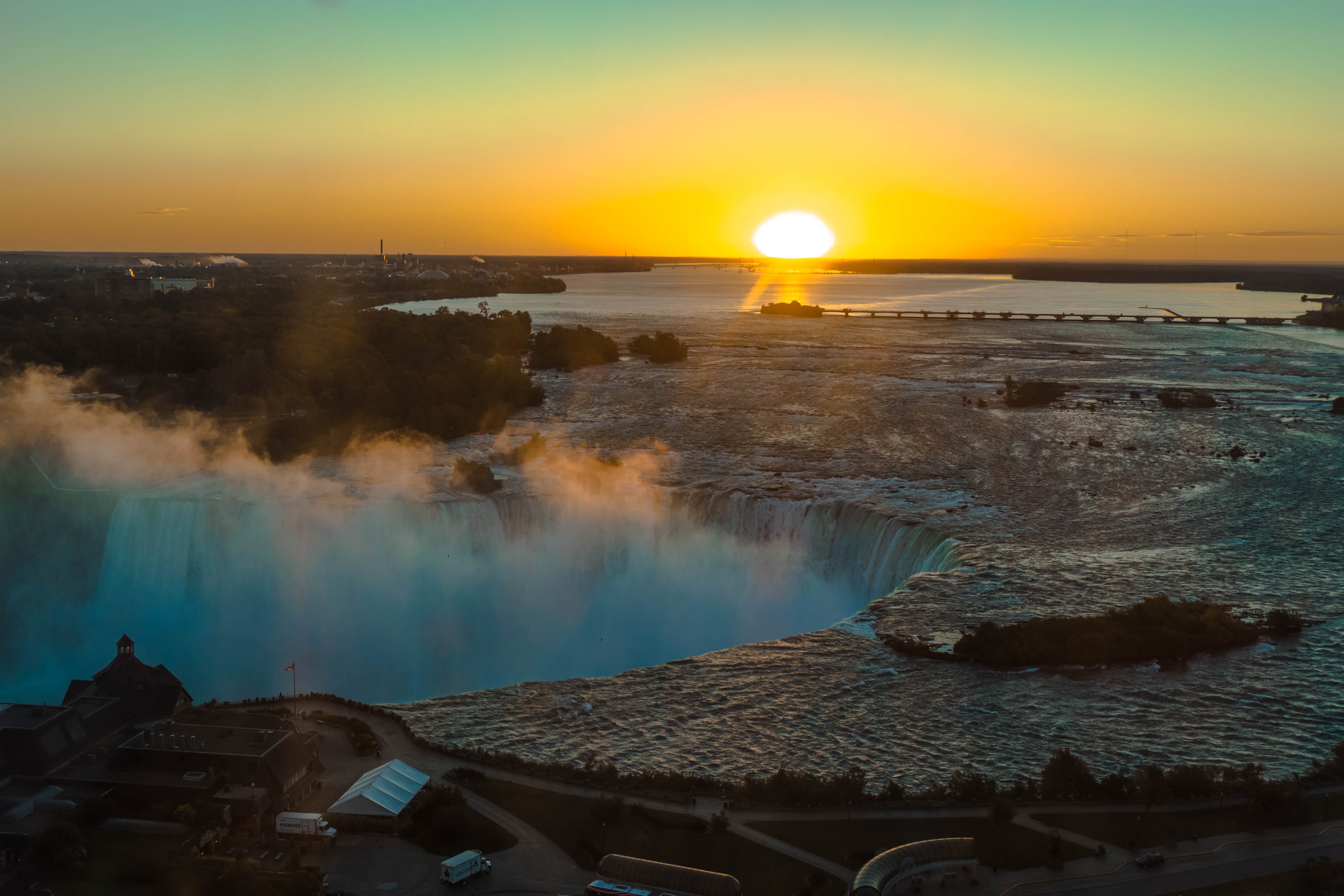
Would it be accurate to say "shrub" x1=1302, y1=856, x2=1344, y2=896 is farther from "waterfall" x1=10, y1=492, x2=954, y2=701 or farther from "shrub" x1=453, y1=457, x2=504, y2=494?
"shrub" x1=453, y1=457, x2=504, y2=494

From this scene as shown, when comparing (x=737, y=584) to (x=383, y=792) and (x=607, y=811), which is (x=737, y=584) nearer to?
(x=607, y=811)

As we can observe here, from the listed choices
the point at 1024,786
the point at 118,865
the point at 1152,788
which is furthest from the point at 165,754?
the point at 1152,788

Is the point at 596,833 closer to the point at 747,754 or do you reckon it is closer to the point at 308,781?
the point at 747,754

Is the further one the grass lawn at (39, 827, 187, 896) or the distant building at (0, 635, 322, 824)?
the distant building at (0, 635, 322, 824)

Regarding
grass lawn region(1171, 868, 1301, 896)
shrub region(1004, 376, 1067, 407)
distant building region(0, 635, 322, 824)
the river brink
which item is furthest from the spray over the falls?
shrub region(1004, 376, 1067, 407)

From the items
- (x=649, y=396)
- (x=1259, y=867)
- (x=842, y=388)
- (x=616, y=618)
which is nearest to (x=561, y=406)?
(x=649, y=396)

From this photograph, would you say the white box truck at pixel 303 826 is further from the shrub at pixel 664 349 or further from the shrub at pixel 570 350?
the shrub at pixel 664 349
